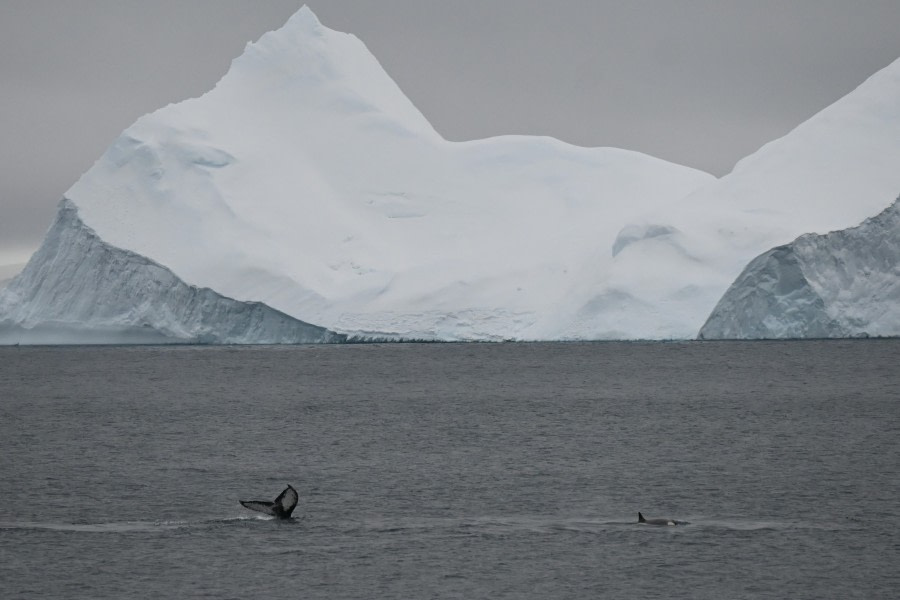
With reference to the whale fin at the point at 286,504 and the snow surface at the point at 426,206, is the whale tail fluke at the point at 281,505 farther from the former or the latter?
the snow surface at the point at 426,206

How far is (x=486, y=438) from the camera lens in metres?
32.8

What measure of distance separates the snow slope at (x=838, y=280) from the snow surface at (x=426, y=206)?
A: 1.51 metres

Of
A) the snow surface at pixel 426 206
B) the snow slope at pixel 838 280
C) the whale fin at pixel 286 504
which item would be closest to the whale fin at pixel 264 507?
the whale fin at pixel 286 504

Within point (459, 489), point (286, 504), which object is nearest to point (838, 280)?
point (459, 489)

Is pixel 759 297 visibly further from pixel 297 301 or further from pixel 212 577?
pixel 212 577

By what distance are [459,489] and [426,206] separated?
168 ft

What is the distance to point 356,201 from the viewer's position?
74125mm

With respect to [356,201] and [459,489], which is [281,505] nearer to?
[459,489]

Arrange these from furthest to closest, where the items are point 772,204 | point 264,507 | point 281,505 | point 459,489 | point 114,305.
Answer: point 114,305 < point 772,204 < point 459,489 < point 264,507 < point 281,505

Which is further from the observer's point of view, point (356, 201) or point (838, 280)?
point (356, 201)

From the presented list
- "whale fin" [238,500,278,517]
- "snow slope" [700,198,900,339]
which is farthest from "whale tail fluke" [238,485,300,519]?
"snow slope" [700,198,900,339]

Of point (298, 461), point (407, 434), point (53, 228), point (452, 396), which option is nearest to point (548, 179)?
point (53, 228)

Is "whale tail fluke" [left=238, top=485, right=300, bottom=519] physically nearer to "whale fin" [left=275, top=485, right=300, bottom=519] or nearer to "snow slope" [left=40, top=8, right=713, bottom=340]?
"whale fin" [left=275, top=485, right=300, bottom=519]

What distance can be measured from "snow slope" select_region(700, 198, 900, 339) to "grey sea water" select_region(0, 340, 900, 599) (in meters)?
3.39
